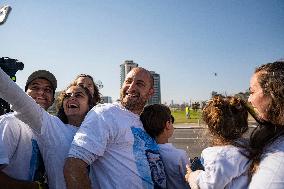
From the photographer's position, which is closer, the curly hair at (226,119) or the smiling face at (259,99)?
the smiling face at (259,99)

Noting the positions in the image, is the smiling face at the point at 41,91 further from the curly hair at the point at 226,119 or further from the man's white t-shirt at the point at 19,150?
the curly hair at the point at 226,119

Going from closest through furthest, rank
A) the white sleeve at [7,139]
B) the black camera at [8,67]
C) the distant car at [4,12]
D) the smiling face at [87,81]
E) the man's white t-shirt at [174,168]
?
the white sleeve at [7,139] → the man's white t-shirt at [174,168] → the distant car at [4,12] → the black camera at [8,67] → the smiling face at [87,81]

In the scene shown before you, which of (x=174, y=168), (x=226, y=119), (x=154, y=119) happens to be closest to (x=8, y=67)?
(x=154, y=119)

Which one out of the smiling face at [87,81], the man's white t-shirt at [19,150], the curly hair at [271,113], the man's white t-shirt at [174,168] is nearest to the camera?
the curly hair at [271,113]

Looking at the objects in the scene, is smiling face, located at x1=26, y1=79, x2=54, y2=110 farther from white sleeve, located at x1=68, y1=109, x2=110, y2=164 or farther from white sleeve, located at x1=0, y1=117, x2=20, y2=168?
white sleeve, located at x1=68, y1=109, x2=110, y2=164

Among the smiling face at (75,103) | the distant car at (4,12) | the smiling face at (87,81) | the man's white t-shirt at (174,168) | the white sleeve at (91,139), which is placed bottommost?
the man's white t-shirt at (174,168)

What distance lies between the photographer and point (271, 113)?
1.99 m

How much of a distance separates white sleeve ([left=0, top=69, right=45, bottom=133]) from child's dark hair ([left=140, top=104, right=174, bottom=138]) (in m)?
1.00

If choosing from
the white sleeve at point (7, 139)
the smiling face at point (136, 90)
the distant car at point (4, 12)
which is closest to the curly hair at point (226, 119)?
the smiling face at point (136, 90)

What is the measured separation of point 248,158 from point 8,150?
1708 millimetres

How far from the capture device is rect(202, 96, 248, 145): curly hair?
89.5 inches

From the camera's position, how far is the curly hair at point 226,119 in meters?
2.27

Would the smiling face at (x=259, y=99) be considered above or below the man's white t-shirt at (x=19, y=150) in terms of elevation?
above

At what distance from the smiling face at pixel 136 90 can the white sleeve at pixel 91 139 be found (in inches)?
19.9
